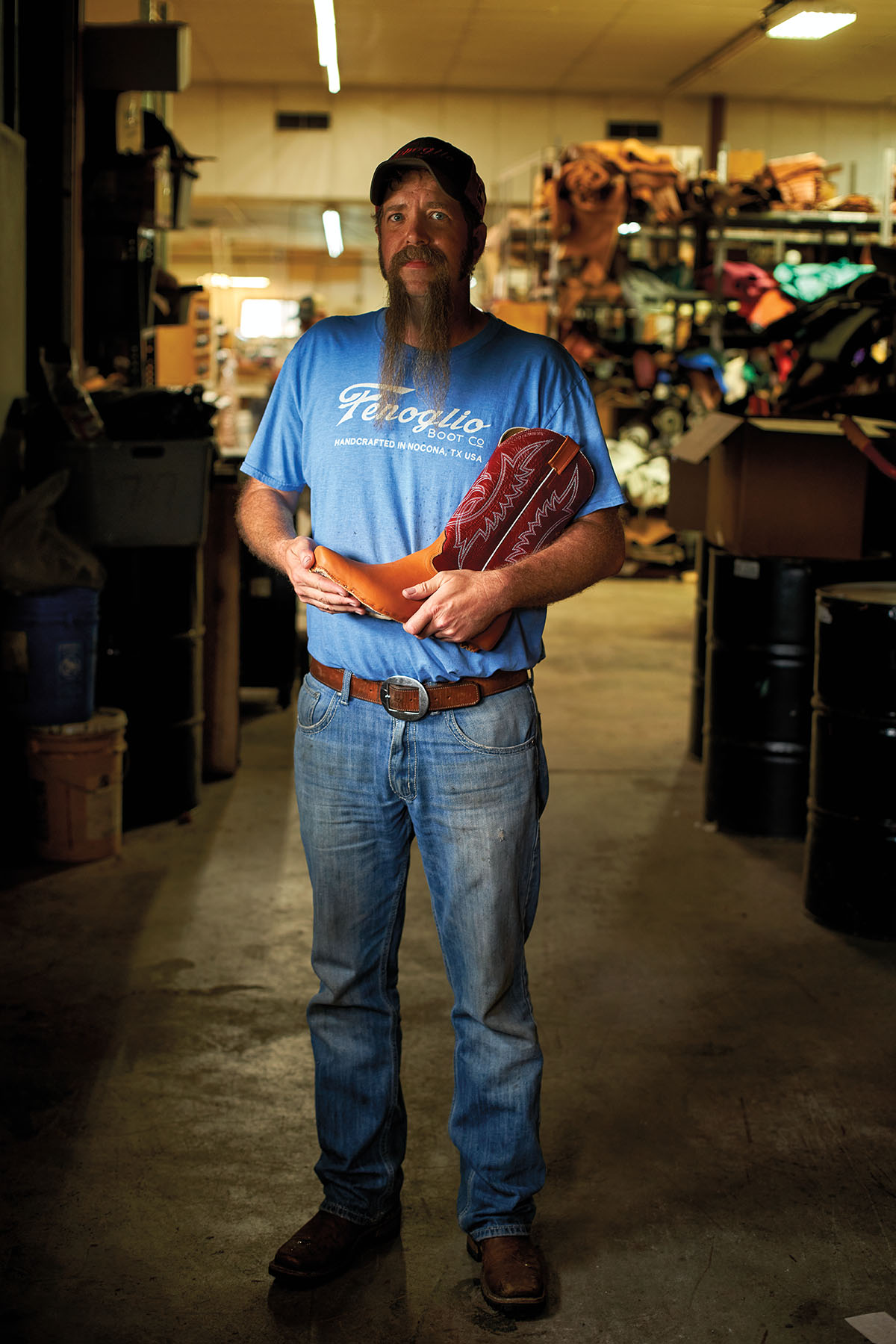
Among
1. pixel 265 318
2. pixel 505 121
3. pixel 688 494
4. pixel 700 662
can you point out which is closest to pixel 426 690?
pixel 688 494

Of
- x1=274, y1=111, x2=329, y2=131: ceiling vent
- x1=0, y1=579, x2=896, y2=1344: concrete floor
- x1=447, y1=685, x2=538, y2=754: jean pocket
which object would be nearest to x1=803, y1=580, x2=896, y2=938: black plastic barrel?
x1=0, y1=579, x2=896, y2=1344: concrete floor

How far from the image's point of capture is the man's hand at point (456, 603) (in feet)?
5.73

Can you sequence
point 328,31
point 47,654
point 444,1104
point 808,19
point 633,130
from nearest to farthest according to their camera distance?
point 444,1104 → point 47,654 → point 328,31 → point 808,19 → point 633,130

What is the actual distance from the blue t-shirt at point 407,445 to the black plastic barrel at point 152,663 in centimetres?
234

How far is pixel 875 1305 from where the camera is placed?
6.45 feet

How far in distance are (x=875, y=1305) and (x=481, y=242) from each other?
5.91ft

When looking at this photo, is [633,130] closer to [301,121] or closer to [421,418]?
[301,121]

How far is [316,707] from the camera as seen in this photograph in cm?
196

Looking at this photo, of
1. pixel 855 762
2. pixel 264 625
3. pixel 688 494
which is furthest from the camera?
pixel 264 625

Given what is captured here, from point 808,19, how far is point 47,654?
8435 millimetres

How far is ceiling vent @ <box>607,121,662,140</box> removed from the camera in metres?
14.8

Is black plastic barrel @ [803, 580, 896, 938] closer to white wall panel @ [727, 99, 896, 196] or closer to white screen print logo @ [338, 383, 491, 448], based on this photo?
white screen print logo @ [338, 383, 491, 448]

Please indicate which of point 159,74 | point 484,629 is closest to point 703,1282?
point 484,629

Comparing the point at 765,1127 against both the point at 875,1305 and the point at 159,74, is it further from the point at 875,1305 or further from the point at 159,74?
the point at 159,74
